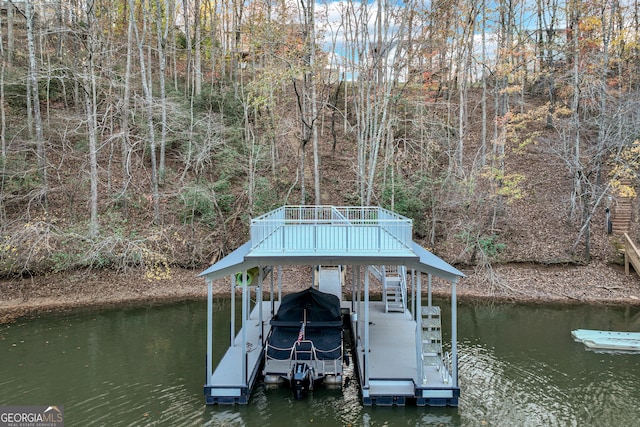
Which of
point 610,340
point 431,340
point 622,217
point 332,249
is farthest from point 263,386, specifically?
point 622,217

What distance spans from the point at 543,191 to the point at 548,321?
12.0 metres

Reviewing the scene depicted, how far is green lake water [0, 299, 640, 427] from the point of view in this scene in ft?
26.5

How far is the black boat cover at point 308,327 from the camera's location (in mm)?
9430

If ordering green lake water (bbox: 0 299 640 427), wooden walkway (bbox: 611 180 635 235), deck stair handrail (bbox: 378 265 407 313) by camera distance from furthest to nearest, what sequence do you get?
wooden walkway (bbox: 611 180 635 235), deck stair handrail (bbox: 378 265 407 313), green lake water (bbox: 0 299 640 427)

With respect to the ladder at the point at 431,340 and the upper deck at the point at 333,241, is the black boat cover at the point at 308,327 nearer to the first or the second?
the ladder at the point at 431,340

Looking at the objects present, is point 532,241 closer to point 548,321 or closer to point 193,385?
point 548,321

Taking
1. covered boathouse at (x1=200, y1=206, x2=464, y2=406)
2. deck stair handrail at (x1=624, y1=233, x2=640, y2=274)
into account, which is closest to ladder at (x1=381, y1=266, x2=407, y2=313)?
covered boathouse at (x1=200, y1=206, x2=464, y2=406)

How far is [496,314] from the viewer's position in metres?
15.1

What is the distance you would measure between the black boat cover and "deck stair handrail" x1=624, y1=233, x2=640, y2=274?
48.8 ft

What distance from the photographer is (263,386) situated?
31.2 feet
